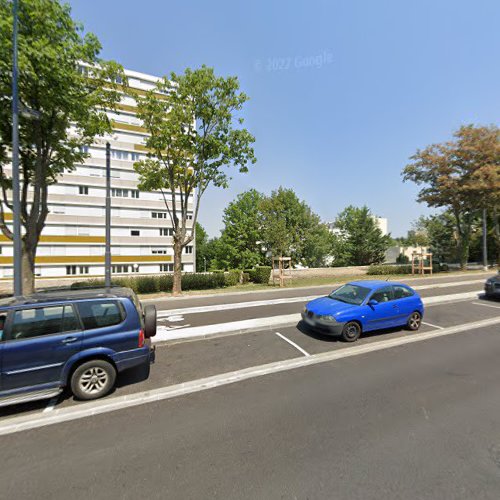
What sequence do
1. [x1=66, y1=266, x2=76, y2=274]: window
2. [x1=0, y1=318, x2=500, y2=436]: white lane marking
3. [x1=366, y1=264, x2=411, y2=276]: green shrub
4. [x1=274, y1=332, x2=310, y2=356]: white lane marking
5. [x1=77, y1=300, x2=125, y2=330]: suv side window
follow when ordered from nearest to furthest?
[x1=0, y1=318, x2=500, y2=436]: white lane marking → [x1=77, y1=300, x2=125, y2=330]: suv side window → [x1=274, y1=332, x2=310, y2=356]: white lane marking → [x1=366, y1=264, x2=411, y2=276]: green shrub → [x1=66, y1=266, x2=76, y2=274]: window

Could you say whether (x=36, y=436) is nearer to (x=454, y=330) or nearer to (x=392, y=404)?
(x=392, y=404)

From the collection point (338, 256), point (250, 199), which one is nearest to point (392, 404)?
point (250, 199)

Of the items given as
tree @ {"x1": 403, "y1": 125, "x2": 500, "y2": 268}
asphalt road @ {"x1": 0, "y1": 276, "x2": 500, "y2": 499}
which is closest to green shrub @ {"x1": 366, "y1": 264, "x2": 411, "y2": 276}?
tree @ {"x1": 403, "y1": 125, "x2": 500, "y2": 268}

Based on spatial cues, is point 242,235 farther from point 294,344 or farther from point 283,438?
point 283,438

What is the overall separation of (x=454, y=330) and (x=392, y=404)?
18.0 ft

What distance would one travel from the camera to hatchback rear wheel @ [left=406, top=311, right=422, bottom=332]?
765 cm

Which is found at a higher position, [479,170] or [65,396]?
[479,170]

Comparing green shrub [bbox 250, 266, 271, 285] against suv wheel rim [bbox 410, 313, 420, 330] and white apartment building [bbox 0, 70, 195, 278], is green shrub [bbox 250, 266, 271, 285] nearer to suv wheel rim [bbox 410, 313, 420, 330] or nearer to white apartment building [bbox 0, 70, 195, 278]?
suv wheel rim [bbox 410, 313, 420, 330]

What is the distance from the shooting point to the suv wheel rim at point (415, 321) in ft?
25.1

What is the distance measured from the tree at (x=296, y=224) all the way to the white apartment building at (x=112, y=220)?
42.8ft

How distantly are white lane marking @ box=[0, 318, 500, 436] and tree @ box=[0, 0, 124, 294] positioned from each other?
27.5 feet

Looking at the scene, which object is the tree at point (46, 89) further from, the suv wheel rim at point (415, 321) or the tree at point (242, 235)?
the tree at point (242, 235)

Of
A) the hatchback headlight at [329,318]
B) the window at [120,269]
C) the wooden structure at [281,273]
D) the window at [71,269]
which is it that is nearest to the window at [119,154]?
the window at [120,269]

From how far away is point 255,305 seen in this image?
11672mm
